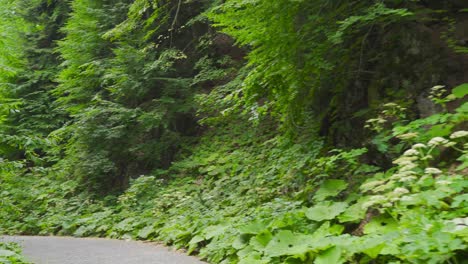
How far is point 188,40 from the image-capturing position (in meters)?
14.6

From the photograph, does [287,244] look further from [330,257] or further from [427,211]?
[427,211]

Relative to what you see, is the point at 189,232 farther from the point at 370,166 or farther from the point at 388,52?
the point at 388,52

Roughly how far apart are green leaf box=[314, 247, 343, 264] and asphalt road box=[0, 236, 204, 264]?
99.1 inches

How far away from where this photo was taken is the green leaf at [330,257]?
12.6ft

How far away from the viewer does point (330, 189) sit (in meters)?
5.38

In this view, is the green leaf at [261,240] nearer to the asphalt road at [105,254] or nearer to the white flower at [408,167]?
the asphalt road at [105,254]

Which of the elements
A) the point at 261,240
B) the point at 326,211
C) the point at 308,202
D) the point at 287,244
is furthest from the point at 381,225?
the point at 308,202

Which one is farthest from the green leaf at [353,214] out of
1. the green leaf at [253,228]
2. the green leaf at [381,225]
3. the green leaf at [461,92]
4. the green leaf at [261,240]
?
the green leaf at [461,92]

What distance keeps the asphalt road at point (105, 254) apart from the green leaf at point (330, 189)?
207 centimetres

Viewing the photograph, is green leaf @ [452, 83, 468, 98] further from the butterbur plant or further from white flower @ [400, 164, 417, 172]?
white flower @ [400, 164, 417, 172]

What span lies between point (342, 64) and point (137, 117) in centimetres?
779

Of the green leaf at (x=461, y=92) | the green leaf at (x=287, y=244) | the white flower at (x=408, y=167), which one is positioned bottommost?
the green leaf at (x=287, y=244)

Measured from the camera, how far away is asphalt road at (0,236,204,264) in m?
6.17

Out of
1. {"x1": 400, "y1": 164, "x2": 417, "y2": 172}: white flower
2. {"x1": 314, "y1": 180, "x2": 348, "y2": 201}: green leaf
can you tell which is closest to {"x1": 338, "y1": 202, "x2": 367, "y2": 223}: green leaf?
{"x1": 314, "y1": 180, "x2": 348, "y2": 201}: green leaf
